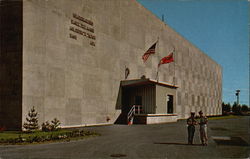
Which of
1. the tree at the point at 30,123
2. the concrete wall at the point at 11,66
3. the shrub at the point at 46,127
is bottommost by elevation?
the shrub at the point at 46,127

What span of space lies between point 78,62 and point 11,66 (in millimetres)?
6386

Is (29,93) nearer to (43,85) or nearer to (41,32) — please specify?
(43,85)

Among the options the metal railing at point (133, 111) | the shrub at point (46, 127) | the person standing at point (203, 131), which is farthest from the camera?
the metal railing at point (133, 111)

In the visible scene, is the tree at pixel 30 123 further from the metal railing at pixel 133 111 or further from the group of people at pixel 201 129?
the metal railing at pixel 133 111

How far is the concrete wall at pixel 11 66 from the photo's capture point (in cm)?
1903

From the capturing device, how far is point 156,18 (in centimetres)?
4150

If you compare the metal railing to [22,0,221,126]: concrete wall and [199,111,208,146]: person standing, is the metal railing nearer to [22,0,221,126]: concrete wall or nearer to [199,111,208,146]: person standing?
[22,0,221,126]: concrete wall

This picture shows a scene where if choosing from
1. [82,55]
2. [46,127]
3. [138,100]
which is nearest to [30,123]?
[46,127]

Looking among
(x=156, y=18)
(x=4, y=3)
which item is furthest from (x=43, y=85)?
(x=156, y=18)

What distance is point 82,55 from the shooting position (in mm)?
A: 24812

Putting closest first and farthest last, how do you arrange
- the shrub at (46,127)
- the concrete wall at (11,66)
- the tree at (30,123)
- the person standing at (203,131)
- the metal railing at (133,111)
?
the person standing at (203,131) → the tree at (30,123) → the shrub at (46,127) → the concrete wall at (11,66) → the metal railing at (133,111)

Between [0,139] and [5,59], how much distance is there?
27.2ft

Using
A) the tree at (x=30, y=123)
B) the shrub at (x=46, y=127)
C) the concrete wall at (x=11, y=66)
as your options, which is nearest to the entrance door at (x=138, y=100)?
the shrub at (x=46, y=127)

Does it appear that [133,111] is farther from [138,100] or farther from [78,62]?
[78,62]
